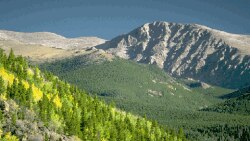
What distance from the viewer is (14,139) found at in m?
127

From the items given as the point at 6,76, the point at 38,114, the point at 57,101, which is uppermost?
the point at 6,76

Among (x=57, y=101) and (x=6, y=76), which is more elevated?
(x=6, y=76)

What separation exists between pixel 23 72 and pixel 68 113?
30.1m

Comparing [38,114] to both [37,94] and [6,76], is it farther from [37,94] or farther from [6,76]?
[6,76]

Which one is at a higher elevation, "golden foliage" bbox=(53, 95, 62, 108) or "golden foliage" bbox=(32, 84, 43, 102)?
"golden foliage" bbox=(32, 84, 43, 102)

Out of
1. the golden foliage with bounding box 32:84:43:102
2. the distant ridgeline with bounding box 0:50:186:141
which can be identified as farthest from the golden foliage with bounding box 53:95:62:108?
the golden foliage with bounding box 32:84:43:102

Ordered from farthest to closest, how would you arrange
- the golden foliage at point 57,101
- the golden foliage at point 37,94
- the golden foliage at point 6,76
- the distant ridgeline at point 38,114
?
the golden foliage at point 57,101
the golden foliage at point 37,94
the golden foliage at point 6,76
the distant ridgeline at point 38,114

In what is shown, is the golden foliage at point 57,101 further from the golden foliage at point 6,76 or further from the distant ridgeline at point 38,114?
the golden foliage at point 6,76

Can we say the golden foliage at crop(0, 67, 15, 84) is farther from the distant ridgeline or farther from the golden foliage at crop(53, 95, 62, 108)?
the golden foliage at crop(53, 95, 62, 108)

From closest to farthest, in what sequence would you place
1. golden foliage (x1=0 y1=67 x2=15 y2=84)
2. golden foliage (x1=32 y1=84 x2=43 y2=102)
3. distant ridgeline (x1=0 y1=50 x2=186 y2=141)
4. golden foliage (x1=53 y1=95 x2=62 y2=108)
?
1. distant ridgeline (x1=0 y1=50 x2=186 y2=141)
2. golden foliage (x1=0 y1=67 x2=15 y2=84)
3. golden foliage (x1=32 y1=84 x2=43 y2=102)
4. golden foliage (x1=53 y1=95 x2=62 y2=108)

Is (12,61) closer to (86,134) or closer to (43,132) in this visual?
(86,134)

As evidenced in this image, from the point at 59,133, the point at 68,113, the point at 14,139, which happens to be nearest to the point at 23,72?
the point at 68,113

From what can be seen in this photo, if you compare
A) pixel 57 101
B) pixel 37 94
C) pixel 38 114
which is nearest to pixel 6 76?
pixel 37 94

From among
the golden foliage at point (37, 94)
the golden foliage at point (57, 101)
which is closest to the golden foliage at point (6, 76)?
the golden foliage at point (37, 94)
